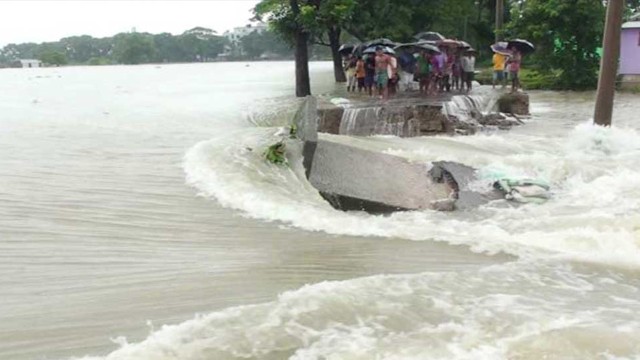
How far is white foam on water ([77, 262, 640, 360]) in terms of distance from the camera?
4.24 meters

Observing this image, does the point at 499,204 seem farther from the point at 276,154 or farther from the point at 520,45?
the point at 520,45

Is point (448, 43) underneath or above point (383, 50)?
above

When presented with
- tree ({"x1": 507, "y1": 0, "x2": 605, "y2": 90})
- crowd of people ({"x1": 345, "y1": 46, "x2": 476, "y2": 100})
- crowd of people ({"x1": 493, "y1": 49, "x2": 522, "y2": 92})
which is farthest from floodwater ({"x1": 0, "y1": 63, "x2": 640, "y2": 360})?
tree ({"x1": 507, "y1": 0, "x2": 605, "y2": 90})

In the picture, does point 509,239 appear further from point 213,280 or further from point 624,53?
point 624,53

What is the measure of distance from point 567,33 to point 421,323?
83.4 ft

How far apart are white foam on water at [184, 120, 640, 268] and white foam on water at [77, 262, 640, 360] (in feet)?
3.74

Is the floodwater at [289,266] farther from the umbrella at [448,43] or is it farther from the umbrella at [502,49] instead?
the umbrella at [502,49]

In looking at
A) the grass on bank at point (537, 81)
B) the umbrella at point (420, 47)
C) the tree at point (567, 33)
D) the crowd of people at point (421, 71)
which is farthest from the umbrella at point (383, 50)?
the tree at point (567, 33)

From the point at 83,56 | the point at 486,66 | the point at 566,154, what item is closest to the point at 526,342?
the point at 566,154

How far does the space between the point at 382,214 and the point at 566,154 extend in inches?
225

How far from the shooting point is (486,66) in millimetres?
44250

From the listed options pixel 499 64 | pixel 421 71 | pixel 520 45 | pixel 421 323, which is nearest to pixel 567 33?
pixel 520 45

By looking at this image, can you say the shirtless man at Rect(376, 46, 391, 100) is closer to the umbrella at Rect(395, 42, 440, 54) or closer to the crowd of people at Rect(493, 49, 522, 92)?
the umbrella at Rect(395, 42, 440, 54)

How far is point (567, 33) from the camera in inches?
1070
